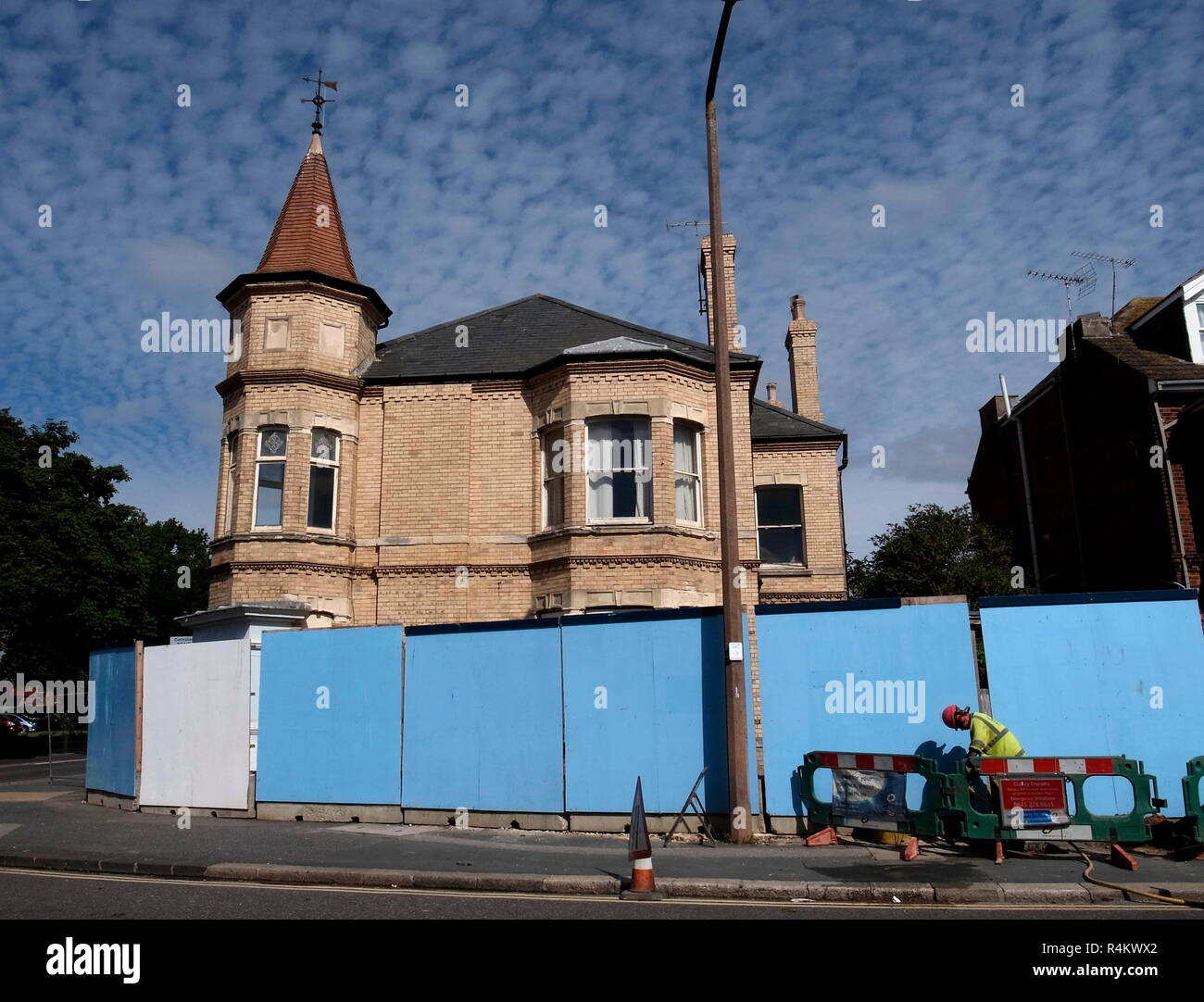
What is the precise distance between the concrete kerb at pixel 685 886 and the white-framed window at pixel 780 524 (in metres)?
13.5

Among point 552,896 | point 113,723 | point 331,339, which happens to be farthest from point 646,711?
point 331,339

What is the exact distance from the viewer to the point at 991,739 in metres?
8.95

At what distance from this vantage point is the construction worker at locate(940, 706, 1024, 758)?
8898 mm

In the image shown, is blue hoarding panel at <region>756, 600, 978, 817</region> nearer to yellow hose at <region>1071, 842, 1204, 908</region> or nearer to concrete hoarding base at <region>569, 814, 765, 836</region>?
concrete hoarding base at <region>569, 814, 765, 836</region>

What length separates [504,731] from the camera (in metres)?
11.3

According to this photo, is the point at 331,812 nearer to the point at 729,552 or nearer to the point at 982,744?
the point at 729,552

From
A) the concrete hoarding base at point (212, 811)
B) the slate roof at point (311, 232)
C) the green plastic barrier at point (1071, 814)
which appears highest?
the slate roof at point (311, 232)

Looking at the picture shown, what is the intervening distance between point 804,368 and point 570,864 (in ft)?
58.4

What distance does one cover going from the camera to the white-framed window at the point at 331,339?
17214mm

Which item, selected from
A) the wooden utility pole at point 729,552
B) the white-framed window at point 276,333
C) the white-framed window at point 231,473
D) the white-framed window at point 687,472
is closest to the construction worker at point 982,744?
the wooden utility pole at point 729,552

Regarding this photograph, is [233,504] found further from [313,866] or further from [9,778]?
[9,778]

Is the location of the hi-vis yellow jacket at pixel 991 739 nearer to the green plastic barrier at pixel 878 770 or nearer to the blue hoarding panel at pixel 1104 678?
the green plastic barrier at pixel 878 770

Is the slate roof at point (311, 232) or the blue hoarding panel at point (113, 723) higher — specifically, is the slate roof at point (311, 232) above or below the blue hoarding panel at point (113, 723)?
above
